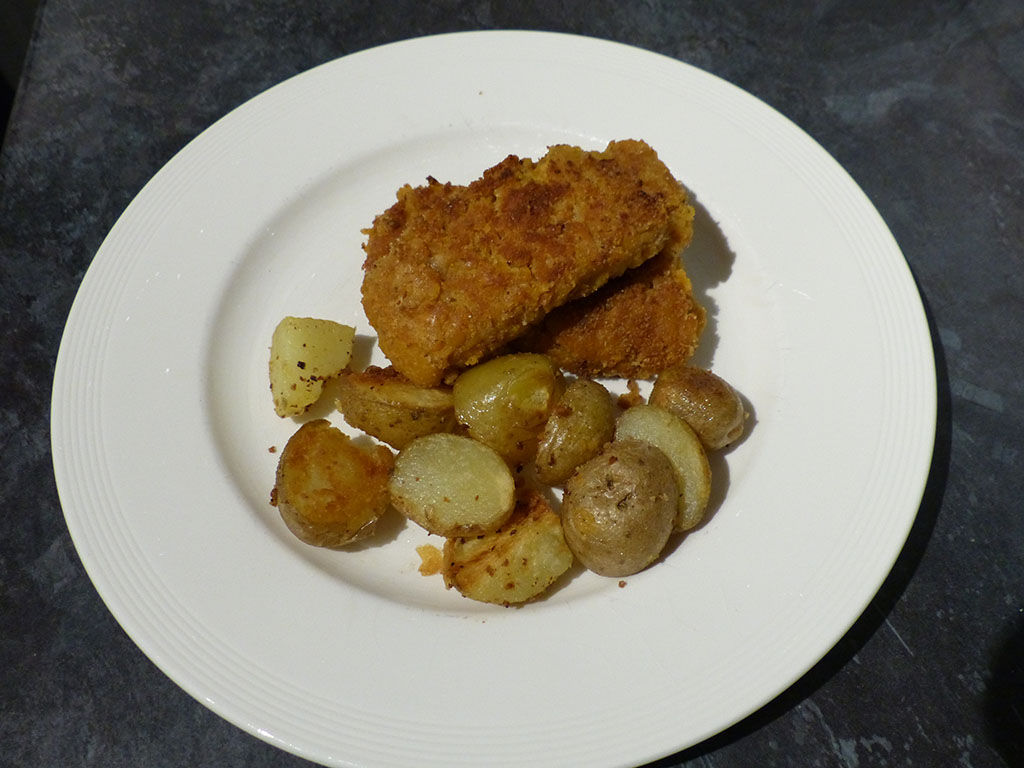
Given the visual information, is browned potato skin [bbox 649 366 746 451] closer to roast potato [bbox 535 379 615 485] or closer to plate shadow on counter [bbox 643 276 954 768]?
roast potato [bbox 535 379 615 485]

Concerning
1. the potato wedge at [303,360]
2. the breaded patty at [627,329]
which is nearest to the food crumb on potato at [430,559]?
the potato wedge at [303,360]

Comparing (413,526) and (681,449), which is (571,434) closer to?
(681,449)

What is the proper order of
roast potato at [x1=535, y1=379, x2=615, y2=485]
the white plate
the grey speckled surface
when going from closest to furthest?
1. the white plate
2. roast potato at [x1=535, y1=379, x2=615, y2=485]
3. the grey speckled surface

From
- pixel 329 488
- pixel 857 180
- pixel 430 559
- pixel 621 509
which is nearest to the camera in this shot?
pixel 621 509

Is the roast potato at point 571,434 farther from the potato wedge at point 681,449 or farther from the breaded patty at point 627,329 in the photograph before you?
the breaded patty at point 627,329

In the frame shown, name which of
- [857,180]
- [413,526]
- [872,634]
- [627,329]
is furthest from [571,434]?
[857,180]

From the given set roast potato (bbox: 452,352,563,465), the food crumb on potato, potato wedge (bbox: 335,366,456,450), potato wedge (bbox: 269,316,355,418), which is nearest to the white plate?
the food crumb on potato
